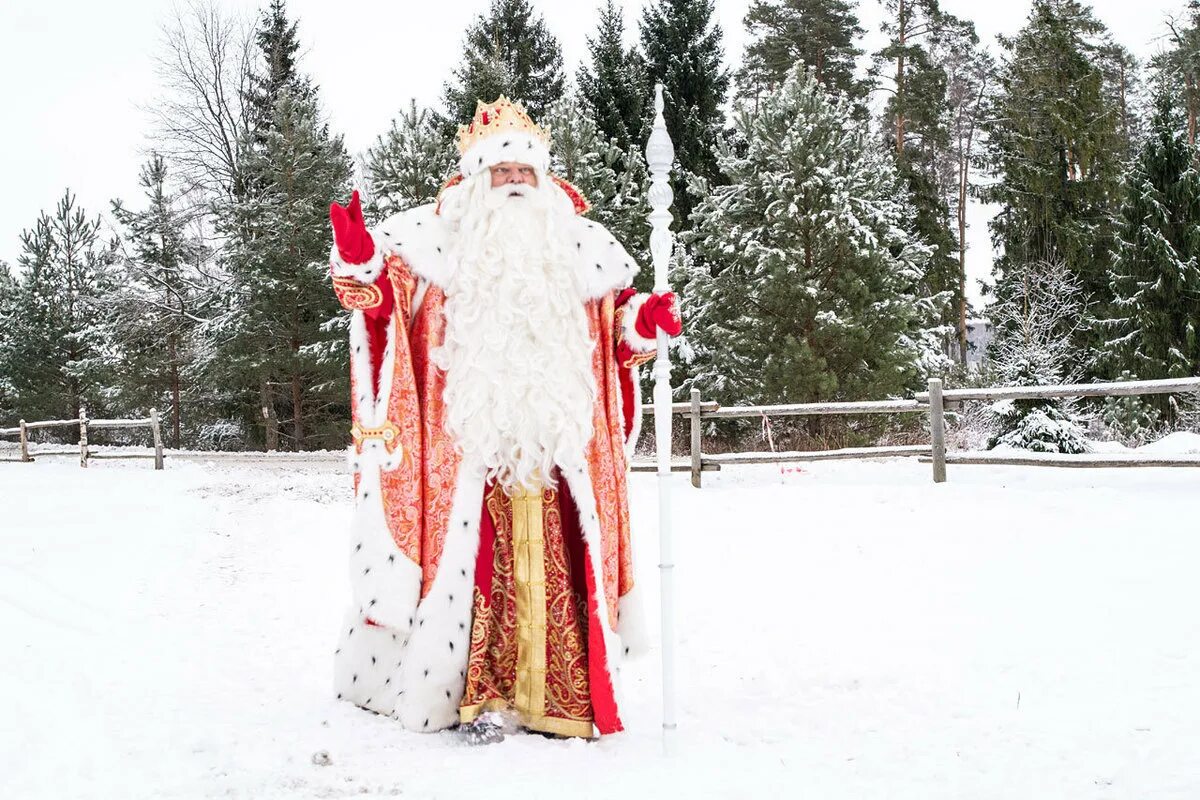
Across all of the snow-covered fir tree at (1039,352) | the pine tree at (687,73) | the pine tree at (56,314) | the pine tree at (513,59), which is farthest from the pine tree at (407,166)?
the pine tree at (56,314)

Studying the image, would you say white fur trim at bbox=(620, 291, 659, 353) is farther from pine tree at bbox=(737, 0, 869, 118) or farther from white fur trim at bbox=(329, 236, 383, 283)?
pine tree at bbox=(737, 0, 869, 118)

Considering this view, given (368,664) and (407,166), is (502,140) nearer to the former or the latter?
(368,664)

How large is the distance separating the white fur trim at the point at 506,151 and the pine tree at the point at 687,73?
1638cm

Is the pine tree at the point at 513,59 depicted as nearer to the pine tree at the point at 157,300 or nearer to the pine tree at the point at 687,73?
the pine tree at the point at 687,73

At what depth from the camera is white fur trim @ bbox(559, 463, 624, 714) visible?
12.0ft

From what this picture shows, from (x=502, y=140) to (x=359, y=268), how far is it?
0.85 meters

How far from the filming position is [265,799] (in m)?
2.83

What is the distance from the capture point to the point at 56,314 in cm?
2714

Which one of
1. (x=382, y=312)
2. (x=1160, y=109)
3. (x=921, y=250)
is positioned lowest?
(x=382, y=312)

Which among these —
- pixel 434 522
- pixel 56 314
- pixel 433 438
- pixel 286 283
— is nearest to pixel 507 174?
pixel 433 438

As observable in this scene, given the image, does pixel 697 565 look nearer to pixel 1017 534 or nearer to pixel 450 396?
pixel 1017 534

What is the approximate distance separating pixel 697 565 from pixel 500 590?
3.41 meters

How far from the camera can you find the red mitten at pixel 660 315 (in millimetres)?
3695

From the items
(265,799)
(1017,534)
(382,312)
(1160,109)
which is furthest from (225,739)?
(1160,109)
